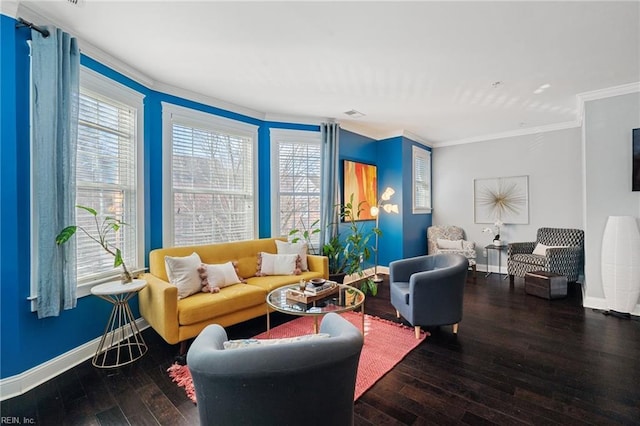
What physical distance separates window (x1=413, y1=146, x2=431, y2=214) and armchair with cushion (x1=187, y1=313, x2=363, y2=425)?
479cm

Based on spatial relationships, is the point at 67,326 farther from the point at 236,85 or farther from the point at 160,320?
the point at 236,85

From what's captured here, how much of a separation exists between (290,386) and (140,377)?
175 centimetres

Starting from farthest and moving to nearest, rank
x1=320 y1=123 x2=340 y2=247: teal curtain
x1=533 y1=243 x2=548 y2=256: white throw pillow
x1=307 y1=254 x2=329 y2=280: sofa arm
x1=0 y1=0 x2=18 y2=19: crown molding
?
x1=533 y1=243 x2=548 y2=256: white throw pillow, x1=320 y1=123 x2=340 y2=247: teal curtain, x1=307 y1=254 x2=329 y2=280: sofa arm, x1=0 y1=0 x2=18 y2=19: crown molding

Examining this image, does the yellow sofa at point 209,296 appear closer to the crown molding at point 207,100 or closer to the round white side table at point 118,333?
the round white side table at point 118,333

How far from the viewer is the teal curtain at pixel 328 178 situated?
432 centimetres

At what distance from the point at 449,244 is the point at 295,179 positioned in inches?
129

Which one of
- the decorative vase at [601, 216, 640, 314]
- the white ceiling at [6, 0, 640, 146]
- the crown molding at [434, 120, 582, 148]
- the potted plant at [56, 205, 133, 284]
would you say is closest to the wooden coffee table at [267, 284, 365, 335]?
the potted plant at [56, 205, 133, 284]

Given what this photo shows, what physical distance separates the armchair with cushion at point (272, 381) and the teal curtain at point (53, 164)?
5.59 feet

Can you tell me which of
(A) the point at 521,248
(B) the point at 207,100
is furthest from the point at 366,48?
(A) the point at 521,248

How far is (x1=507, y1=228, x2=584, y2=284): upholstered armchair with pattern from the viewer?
406 cm

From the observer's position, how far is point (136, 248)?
285 centimetres

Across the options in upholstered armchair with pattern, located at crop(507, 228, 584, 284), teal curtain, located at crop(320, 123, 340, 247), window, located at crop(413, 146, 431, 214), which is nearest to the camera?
upholstered armchair with pattern, located at crop(507, 228, 584, 284)

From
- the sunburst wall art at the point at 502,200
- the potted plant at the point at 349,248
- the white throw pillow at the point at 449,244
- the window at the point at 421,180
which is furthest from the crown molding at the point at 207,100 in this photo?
the sunburst wall art at the point at 502,200

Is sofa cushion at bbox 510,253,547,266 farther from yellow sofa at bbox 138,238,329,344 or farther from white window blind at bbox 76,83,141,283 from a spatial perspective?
white window blind at bbox 76,83,141,283
